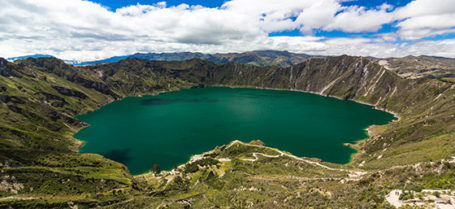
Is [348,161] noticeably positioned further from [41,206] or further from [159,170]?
[41,206]

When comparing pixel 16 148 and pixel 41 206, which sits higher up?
pixel 16 148

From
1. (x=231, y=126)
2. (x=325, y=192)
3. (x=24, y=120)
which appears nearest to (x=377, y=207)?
(x=325, y=192)

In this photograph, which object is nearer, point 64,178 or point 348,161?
point 64,178

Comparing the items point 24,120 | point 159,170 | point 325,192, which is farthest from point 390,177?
point 24,120

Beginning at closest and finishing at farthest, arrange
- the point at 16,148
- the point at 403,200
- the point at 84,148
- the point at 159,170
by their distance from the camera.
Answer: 1. the point at 403,200
2. the point at 16,148
3. the point at 159,170
4. the point at 84,148

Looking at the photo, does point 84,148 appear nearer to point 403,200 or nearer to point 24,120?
point 24,120

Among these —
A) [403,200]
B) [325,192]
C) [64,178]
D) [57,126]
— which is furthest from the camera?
[57,126]

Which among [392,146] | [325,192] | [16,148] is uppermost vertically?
[325,192]
